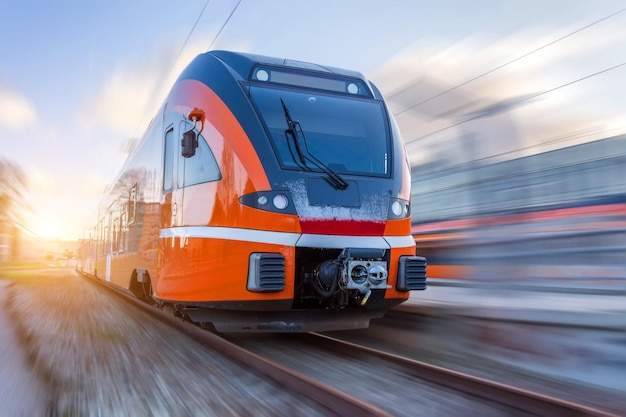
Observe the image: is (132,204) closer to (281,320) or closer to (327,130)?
(327,130)

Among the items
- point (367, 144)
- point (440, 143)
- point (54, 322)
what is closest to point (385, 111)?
point (367, 144)

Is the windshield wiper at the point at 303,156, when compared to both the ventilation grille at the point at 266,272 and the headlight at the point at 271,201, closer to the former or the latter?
the headlight at the point at 271,201

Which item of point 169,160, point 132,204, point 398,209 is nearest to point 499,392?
point 398,209

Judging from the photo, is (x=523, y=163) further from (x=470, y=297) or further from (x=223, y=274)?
(x=223, y=274)

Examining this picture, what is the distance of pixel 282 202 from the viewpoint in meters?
4.84

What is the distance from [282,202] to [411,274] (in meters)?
1.48

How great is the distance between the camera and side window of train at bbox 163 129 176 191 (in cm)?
609

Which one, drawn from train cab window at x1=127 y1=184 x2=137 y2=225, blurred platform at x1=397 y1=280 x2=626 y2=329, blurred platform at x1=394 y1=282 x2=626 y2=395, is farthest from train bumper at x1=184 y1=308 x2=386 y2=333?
train cab window at x1=127 y1=184 x2=137 y2=225

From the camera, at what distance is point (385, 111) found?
604 cm

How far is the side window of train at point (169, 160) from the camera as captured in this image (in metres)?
6.09

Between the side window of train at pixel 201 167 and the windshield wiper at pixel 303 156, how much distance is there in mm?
756

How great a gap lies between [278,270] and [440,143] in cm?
620

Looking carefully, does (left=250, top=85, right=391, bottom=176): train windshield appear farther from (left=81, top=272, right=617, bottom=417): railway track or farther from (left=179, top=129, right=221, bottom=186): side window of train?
(left=81, top=272, right=617, bottom=417): railway track

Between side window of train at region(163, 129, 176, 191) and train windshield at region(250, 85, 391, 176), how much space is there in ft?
4.44
